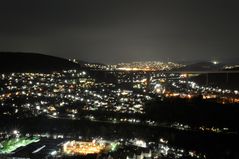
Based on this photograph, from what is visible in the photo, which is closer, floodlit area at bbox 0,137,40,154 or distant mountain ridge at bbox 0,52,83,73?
floodlit area at bbox 0,137,40,154

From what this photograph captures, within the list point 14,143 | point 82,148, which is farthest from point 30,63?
point 82,148

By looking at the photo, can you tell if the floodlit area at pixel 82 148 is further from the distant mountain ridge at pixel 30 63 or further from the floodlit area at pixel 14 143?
the distant mountain ridge at pixel 30 63

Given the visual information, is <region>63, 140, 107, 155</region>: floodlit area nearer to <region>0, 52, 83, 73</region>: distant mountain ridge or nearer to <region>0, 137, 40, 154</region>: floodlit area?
<region>0, 137, 40, 154</region>: floodlit area

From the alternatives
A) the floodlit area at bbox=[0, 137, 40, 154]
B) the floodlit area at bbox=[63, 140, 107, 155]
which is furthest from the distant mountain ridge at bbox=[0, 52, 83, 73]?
the floodlit area at bbox=[63, 140, 107, 155]

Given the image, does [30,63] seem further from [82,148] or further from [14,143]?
[82,148]

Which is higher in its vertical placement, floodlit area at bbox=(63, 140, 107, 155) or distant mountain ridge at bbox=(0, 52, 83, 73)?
distant mountain ridge at bbox=(0, 52, 83, 73)

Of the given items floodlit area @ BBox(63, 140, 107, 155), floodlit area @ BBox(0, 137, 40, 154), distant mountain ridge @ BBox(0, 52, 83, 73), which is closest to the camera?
floodlit area @ BBox(63, 140, 107, 155)
